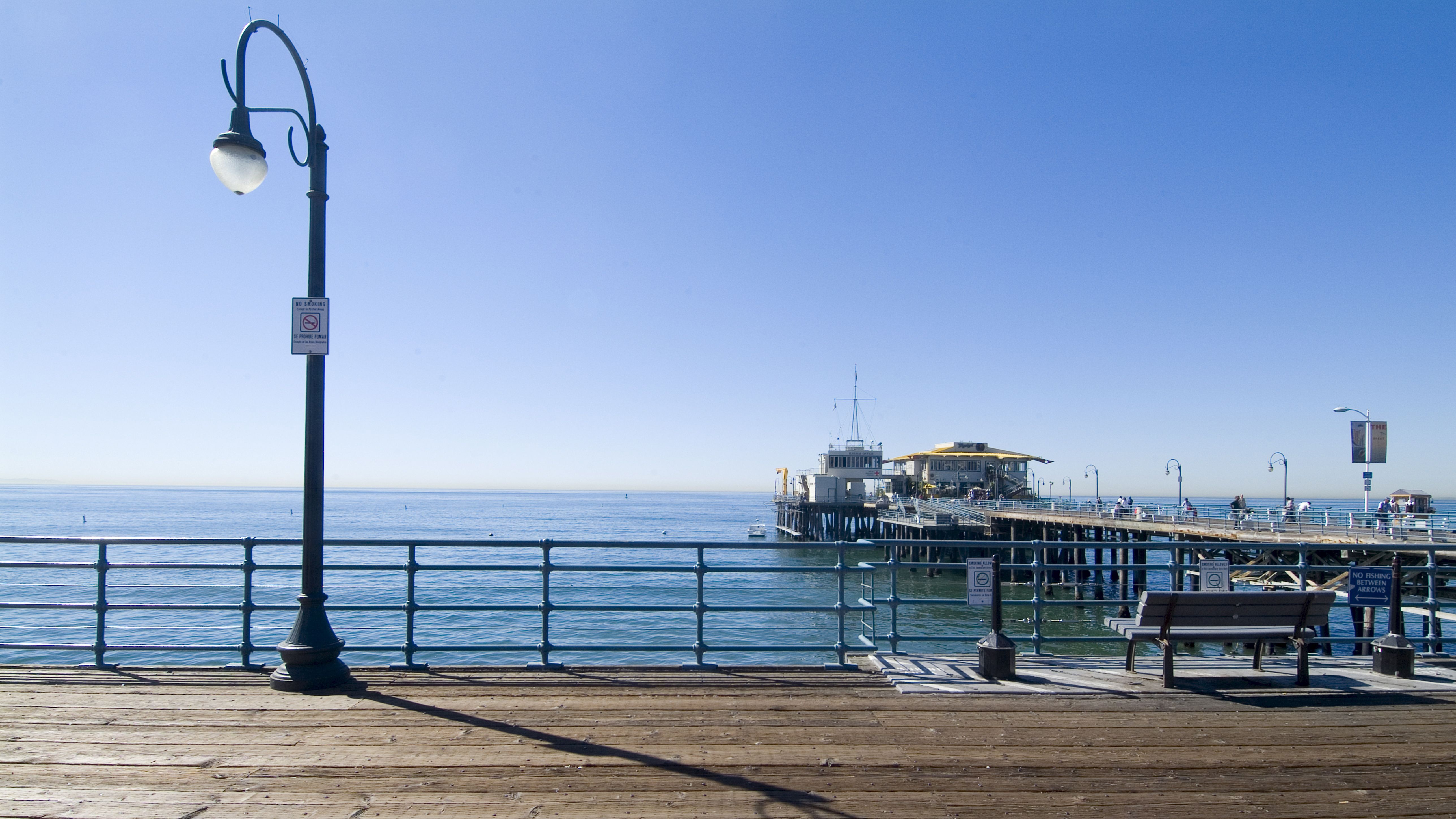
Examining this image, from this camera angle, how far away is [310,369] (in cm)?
602

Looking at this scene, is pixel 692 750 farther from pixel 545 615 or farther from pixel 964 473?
pixel 964 473

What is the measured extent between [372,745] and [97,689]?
8.87 feet

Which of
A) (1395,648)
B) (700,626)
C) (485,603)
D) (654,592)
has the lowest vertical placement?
(654,592)

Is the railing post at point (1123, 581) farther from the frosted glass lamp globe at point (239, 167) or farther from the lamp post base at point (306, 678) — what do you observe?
the frosted glass lamp globe at point (239, 167)

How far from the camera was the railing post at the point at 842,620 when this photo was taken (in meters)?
6.43

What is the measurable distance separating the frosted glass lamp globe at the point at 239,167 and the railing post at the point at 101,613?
112 inches

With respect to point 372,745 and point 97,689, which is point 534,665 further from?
point 97,689

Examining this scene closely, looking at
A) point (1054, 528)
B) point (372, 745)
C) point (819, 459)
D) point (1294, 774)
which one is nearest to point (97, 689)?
point (372, 745)

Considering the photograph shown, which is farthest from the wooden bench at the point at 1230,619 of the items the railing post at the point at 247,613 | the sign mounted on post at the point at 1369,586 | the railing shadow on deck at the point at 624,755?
the railing post at the point at 247,613

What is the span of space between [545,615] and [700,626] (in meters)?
1.21

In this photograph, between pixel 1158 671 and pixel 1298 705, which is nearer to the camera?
pixel 1298 705

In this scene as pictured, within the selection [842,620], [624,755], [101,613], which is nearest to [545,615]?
[624,755]

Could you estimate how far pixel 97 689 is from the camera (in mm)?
5773

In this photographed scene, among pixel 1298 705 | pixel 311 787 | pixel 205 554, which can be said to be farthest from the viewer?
pixel 205 554
